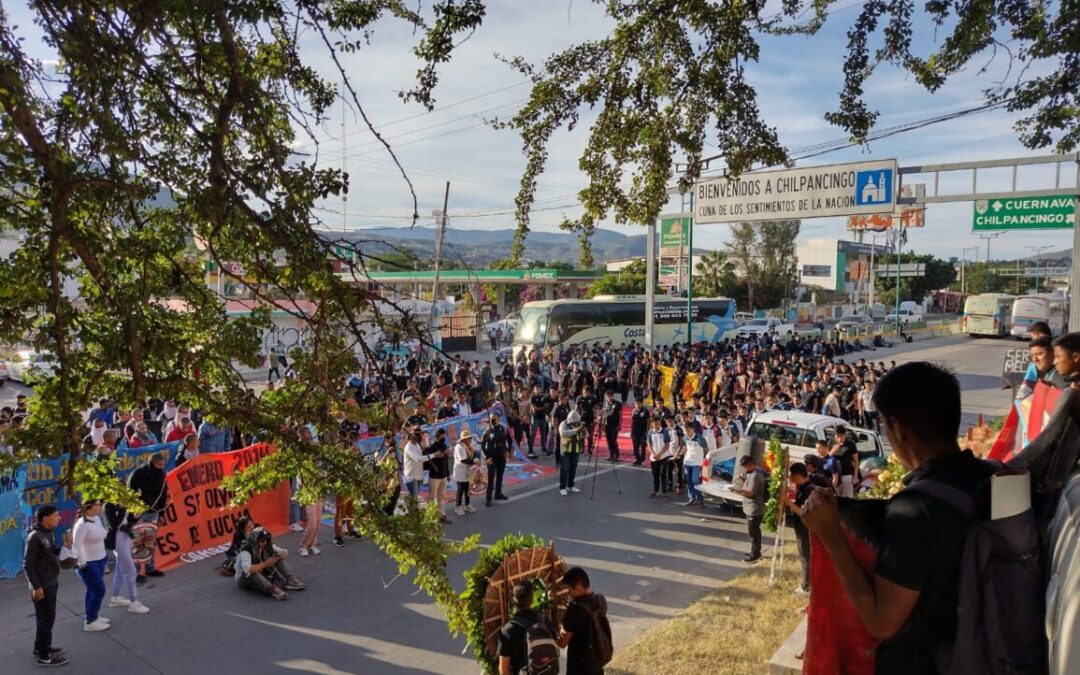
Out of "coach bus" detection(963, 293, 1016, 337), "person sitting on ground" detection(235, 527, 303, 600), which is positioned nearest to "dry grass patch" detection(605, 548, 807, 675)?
"person sitting on ground" detection(235, 527, 303, 600)

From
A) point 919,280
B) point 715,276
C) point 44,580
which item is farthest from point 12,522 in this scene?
point 919,280

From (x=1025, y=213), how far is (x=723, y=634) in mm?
16456

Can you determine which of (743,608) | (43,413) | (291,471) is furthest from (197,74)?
(743,608)

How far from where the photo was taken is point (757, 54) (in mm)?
6664

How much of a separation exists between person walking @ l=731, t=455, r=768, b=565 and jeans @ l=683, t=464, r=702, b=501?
2516 millimetres

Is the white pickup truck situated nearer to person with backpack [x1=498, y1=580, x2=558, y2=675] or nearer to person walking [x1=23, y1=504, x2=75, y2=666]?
A: person with backpack [x1=498, y1=580, x2=558, y2=675]

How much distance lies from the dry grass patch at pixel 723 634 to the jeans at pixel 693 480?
148 inches

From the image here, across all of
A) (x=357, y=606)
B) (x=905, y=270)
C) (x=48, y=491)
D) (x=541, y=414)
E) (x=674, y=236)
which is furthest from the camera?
(x=905, y=270)

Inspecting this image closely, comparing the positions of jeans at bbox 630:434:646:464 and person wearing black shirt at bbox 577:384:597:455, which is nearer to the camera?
jeans at bbox 630:434:646:464

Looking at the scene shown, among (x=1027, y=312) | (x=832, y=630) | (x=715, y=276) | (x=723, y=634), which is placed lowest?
(x=723, y=634)

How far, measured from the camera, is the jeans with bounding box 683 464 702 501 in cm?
1339

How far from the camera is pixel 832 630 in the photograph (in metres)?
2.23

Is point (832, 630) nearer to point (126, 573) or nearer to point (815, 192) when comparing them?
point (126, 573)

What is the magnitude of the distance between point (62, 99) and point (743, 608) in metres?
8.08
